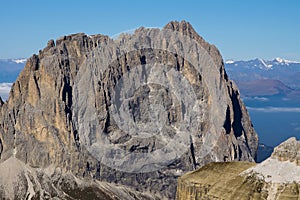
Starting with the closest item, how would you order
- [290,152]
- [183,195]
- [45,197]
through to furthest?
[290,152], [183,195], [45,197]

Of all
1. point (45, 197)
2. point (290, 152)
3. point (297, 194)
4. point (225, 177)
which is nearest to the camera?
point (297, 194)

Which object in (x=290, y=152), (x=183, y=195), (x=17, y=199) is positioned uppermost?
(x=290, y=152)

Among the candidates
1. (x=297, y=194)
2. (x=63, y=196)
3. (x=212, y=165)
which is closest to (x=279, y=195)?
(x=297, y=194)

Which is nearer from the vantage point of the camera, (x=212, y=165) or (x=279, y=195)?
(x=279, y=195)

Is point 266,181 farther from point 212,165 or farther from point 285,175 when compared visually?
point 212,165

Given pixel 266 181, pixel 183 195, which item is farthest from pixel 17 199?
pixel 266 181

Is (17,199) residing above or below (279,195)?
below
